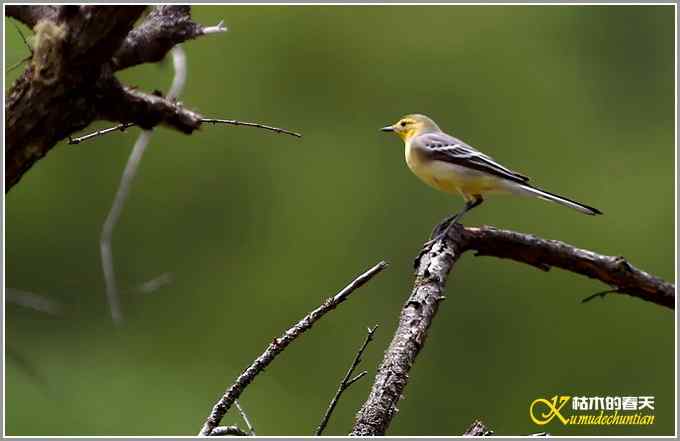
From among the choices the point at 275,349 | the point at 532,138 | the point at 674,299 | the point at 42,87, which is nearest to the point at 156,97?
the point at 42,87

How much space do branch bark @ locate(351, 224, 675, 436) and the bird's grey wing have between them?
1.25ft

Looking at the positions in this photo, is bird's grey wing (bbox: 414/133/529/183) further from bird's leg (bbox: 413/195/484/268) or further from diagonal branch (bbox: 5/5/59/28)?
diagonal branch (bbox: 5/5/59/28)

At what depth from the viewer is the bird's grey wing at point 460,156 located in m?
2.66

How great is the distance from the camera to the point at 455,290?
5.82m

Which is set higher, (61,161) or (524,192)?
(61,161)

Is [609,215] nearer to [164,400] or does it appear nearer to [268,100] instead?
[268,100]

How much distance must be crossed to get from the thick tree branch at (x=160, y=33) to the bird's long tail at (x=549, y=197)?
4.12 feet

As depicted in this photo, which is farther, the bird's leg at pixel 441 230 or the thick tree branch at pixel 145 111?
the bird's leg at pixel 441 230

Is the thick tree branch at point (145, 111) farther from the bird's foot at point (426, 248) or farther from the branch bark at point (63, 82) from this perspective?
the bird's foot at point (426, 248)

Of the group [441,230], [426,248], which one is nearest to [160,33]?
[426,248]

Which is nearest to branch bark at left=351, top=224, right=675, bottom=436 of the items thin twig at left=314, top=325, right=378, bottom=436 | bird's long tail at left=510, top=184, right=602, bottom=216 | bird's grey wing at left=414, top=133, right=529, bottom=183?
bird's long tail at left=510, top=184, right=602, bottom=216

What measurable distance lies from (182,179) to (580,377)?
2.99 metres

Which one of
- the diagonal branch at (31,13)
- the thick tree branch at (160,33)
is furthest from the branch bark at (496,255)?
the diagonal branch at (31,13)

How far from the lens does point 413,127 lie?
10.3 feet
